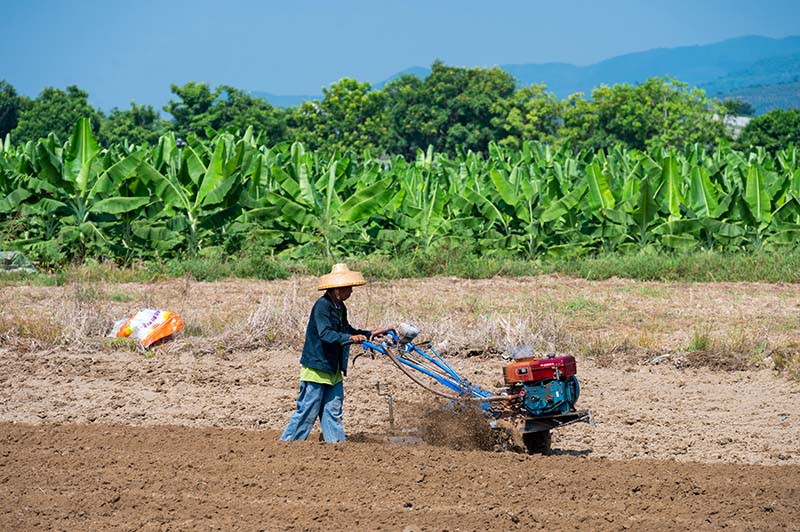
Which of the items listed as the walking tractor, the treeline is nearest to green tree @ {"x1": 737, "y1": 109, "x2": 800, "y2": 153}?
the treeline

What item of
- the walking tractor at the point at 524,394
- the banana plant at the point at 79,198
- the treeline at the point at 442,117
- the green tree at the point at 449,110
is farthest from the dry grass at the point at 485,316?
the green tree at the point at 449,110

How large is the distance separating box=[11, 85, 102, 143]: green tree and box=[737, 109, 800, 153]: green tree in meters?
34.2

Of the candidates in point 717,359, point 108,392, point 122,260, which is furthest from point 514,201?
point 108,392

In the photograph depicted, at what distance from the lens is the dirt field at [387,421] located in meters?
6.48

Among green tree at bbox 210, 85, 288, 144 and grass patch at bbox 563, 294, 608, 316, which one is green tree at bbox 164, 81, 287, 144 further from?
grass patch at bbox 563, 294, 608, 316

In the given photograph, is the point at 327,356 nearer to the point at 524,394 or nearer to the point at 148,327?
the point at 524,394

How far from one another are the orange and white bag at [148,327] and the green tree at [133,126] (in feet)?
129

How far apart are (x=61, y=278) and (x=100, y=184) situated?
199 centimetres

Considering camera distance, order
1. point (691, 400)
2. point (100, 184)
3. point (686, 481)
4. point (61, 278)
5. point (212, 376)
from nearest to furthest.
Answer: point (686, 481) < point (691, 400) < point (212, 376) < point (61, 278) < point (100, 184)

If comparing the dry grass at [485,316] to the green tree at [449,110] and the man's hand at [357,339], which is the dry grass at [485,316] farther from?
the green tree at [449,110]

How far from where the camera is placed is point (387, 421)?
9188 mm

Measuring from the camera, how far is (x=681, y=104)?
5284cm

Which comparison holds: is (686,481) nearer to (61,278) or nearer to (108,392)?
(108,392)

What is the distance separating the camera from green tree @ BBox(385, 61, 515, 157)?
5600cm
